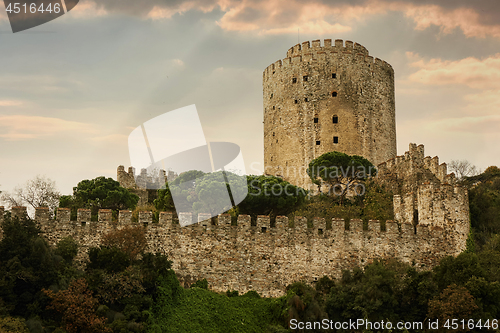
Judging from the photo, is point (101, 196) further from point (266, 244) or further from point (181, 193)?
point (266, 244)

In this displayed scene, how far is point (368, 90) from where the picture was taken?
40.3 meters

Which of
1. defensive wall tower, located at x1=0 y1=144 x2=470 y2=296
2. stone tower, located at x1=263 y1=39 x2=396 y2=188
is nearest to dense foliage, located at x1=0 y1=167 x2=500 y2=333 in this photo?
defensive wall tower, located at x1=0 y1=144 x2=470 y2=296

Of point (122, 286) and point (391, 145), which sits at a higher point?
point (391, 145)

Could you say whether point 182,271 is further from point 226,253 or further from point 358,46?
point 358,46

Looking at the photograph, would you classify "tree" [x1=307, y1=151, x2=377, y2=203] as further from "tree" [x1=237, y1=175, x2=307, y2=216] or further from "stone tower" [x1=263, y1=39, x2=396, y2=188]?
"tree" [x1=237, y1=175, x2=307, y2=216]

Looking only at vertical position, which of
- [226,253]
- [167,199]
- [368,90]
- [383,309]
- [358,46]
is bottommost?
[383,309]

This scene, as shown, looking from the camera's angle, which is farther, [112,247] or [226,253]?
[226,253]

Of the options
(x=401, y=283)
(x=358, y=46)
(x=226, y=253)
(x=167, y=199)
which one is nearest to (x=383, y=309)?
(x=401, y=283)

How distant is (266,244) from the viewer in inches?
965

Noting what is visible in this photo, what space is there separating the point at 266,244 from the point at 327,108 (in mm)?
17616

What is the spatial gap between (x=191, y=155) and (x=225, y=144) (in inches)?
129

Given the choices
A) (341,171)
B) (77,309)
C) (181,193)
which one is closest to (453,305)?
(77,309)

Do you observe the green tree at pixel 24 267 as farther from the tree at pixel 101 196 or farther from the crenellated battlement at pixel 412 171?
the crenellated battlement at pixel 412 171

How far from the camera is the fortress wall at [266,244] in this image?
23.6 metres
